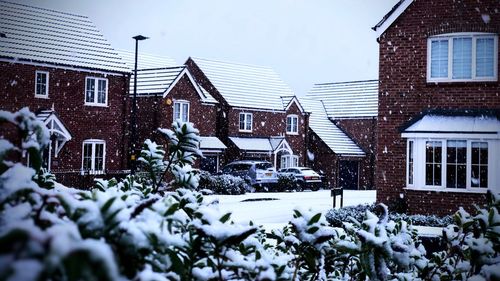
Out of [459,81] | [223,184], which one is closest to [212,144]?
[223,184]

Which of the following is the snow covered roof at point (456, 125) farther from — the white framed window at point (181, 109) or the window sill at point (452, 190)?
the white framed window at point (181, 109)

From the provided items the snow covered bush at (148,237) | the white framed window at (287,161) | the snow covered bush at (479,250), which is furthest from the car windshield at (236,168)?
the snow covered bush at (479,250)

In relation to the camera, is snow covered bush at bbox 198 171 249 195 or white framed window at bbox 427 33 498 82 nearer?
white framed window at bbox 427 33 498 82

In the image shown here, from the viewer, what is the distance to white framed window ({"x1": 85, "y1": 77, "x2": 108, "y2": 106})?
88.4 feet

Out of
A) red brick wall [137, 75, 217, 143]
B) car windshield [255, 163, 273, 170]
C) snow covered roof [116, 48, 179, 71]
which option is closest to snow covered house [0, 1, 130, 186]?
red brick wall [137, 75, 217, 143]

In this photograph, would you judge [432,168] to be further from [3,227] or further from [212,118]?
[212,118]

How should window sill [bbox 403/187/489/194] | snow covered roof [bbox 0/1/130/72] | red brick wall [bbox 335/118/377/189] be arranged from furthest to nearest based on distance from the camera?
red brick wall [bbox 335/118/377/189] → snow covered roof [bbox 0/1/130/72] → window sill [bbox 403/187/489/194]

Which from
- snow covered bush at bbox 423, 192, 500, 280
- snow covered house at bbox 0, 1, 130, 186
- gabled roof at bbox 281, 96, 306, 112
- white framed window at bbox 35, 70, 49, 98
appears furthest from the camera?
gabled roof at bbox 281, 96, 306, 112

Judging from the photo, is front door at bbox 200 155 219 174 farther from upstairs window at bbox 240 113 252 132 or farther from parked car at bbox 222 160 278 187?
upstairs window at bbox 240 113 252 132

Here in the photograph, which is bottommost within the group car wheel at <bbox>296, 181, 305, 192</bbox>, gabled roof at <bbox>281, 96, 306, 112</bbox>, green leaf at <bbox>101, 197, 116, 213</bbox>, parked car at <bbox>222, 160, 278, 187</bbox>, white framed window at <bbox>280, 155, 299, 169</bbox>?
car wheel at <bbox>296, 181, 305, 192</bbox>

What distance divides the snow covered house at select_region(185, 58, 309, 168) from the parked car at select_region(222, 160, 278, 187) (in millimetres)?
3157

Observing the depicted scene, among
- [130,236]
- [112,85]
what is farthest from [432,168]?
[112,85]

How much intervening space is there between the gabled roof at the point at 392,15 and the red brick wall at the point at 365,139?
2436 cm

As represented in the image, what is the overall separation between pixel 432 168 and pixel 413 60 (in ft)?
11.7
